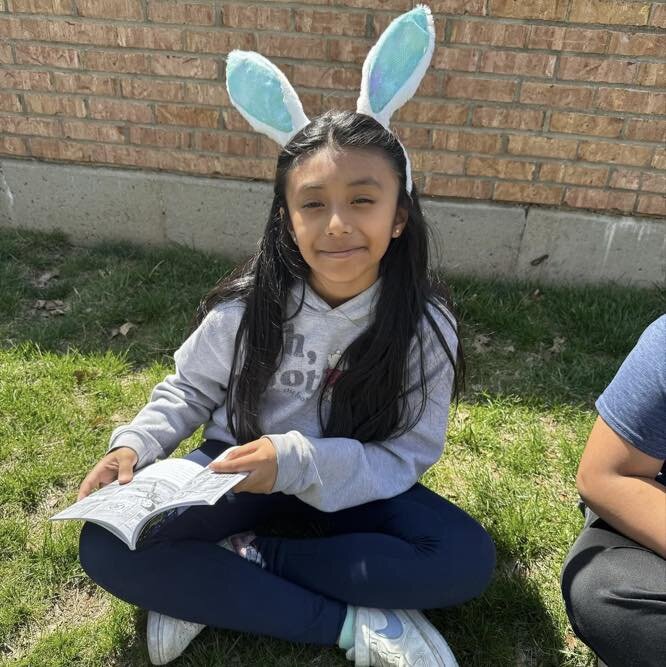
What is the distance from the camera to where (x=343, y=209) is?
160cm

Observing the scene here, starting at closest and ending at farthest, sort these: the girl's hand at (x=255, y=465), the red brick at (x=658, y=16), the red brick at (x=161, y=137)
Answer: the girl's hand at (x=255, y=465) → the red brick at (x=658, y=16) → the red brick at (x=161, y=137)

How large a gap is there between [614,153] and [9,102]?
311 centimetres

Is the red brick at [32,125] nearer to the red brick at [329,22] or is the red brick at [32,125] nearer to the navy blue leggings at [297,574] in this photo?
the red brick at [329,22]

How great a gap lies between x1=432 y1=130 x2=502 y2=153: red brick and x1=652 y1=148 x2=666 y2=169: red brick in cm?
73

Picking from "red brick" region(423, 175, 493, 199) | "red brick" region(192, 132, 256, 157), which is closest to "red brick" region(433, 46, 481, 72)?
"red brick" region(423, 175, 493, 199)

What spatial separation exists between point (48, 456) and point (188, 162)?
1.77m

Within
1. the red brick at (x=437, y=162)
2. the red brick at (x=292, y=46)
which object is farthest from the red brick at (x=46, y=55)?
the red brick at (x=437, y=162)

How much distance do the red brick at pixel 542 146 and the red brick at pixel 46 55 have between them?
2234mm

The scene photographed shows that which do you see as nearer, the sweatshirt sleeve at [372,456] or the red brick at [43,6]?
the sweatshirt sleeve at [372,456]

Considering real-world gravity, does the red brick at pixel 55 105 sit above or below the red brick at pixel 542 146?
below

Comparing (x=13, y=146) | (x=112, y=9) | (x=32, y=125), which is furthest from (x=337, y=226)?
(x=13, y=146)

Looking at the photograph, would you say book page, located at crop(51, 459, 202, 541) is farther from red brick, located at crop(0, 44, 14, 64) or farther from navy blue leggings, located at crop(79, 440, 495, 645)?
red brick, located at crop(0, 44, 14, 64)

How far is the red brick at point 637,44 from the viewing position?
287 cm

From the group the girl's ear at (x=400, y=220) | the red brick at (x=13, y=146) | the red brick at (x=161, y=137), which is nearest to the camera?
the girl's ear at (x=400, y=220)
